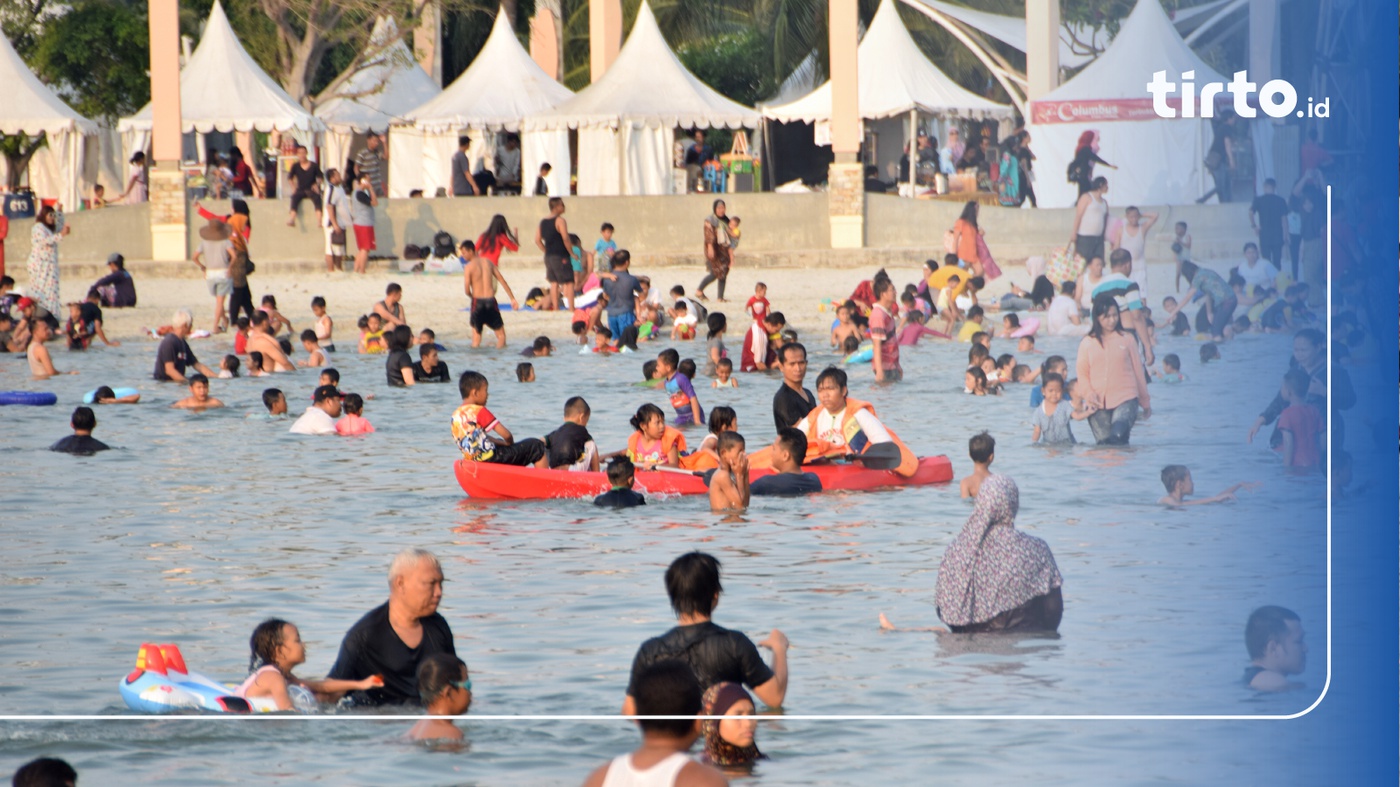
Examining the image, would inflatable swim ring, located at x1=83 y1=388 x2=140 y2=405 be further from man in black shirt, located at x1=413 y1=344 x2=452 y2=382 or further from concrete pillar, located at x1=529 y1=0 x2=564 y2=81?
concrete pillar, located at x1=529 y1=0 x2=564 y2=81

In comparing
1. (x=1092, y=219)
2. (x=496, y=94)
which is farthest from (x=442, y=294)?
(x=1092, y=219)

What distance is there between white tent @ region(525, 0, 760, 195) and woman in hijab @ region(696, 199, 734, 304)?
5686mm

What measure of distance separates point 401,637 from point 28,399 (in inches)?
490

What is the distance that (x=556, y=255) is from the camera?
23.0 meters

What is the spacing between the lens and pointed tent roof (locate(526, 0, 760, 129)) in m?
28.8

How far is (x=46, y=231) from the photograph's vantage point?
21.2m

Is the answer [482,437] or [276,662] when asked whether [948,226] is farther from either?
[276,662]

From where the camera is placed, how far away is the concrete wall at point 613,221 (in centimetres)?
2650

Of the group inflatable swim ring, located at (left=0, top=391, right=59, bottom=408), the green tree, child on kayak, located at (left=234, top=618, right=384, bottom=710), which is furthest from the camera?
the green tree

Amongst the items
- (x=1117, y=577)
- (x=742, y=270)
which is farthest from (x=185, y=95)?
(x=1117, y=577)

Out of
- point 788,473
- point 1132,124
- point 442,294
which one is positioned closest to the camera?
point 788,473

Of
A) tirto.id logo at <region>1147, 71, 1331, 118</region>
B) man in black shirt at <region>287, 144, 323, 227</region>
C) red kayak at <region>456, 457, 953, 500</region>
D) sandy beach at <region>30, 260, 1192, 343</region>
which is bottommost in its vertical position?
red kayak at <region>456, 457, 953, 500</region>

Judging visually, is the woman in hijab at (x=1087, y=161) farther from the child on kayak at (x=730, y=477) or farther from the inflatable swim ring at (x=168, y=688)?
the inflatable swim ring at (x=168, y=688)

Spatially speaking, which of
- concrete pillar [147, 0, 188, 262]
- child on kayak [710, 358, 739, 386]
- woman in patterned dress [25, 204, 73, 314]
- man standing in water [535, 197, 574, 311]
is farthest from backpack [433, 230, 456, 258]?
child on kayak [710, 358, 739, 386]
